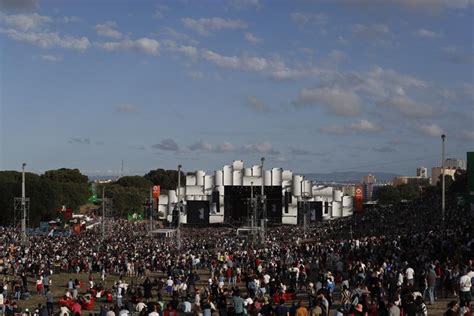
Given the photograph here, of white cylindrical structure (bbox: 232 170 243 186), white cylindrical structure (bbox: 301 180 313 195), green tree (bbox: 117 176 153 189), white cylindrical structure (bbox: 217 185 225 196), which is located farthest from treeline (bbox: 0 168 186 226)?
white cylindrical structure (bbox: 301 180 313 195)

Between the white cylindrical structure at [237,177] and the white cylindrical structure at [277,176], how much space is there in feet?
13.8

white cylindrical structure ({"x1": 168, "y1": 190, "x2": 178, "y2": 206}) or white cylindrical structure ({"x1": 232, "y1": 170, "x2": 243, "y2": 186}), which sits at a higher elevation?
white cylindrical structure ({"x1": 232, "y1": 170, "x2": 243, "y2": 186})

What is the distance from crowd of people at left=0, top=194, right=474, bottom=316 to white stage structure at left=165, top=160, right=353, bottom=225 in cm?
4071

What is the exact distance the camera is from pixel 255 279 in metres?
24.5

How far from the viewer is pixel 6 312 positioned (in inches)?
834

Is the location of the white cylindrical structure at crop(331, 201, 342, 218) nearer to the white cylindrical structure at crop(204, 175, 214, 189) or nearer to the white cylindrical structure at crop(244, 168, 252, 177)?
the white cylindrical structure at crop(244, 168, 252, 177)

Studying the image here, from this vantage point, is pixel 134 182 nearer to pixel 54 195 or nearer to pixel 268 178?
pixel 54 195

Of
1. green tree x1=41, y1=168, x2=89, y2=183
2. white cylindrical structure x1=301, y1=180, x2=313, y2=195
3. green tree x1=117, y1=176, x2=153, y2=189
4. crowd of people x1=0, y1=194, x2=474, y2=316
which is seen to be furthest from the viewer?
green tree x1=117, y1=176, x2=153, y2=189

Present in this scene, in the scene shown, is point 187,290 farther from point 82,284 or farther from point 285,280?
point 82,284

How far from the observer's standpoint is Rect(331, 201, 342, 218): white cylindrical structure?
98262mm

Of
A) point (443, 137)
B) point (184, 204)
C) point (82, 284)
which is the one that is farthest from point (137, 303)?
point (184, 204)

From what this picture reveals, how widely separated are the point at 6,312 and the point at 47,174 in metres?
118

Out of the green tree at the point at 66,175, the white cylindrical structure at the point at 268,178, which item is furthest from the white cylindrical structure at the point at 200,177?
the green tree at the point at 66,175

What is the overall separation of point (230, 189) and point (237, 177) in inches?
204
